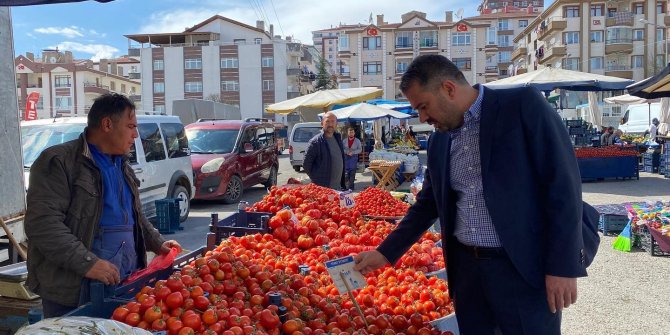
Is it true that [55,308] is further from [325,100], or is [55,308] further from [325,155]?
[325,100]

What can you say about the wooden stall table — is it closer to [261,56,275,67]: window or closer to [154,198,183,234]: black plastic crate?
[154,198,183,234]: black plastic crate

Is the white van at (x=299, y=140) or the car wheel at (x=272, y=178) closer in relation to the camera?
the car wheel at (x=272, y=178)

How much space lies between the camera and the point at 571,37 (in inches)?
2520

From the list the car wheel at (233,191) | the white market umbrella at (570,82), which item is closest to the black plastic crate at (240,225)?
the car wheel at (233,191)

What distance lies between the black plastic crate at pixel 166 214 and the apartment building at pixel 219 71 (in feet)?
191

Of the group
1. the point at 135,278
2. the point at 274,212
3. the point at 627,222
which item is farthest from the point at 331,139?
the point at 135,278

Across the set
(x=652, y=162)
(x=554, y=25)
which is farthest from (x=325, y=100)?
(x=554, y=25)

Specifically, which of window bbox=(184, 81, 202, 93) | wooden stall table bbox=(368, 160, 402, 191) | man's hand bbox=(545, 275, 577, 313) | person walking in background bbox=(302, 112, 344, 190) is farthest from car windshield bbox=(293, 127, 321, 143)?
window bbox=(184, 81, 202, 93)

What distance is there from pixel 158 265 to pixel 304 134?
1855cm

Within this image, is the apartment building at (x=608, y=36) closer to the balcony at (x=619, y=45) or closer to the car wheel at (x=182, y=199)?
the balcony at (x=619, y=45)

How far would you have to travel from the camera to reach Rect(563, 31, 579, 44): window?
209 feet

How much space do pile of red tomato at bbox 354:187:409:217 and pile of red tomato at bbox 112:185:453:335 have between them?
1.26 meters

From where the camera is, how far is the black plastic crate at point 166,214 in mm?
9828

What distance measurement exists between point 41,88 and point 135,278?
80322 mm
